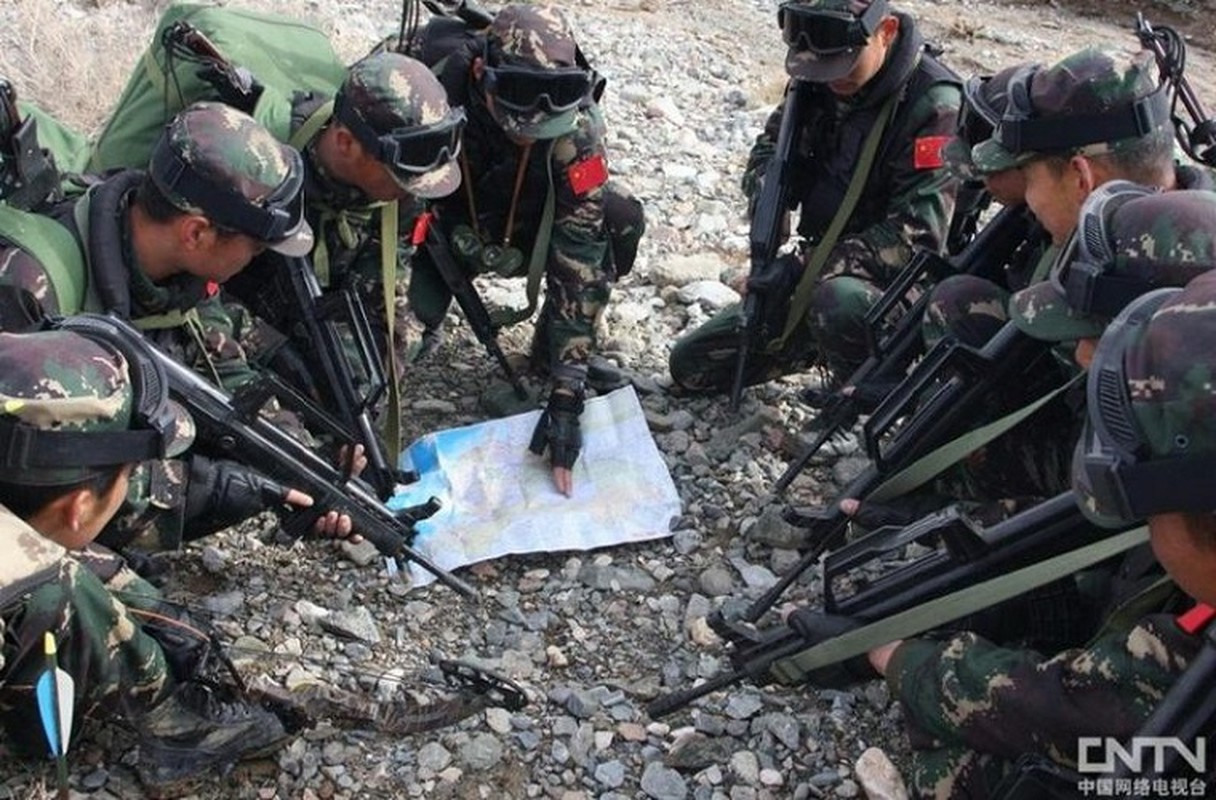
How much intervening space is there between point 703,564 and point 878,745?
3.26ft

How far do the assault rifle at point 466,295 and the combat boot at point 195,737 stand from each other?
6.71ft

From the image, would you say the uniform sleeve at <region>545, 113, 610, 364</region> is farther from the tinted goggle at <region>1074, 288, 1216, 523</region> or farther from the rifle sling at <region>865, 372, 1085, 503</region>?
the tinted goggle at <region>1074, 288, 1216, 523</region>

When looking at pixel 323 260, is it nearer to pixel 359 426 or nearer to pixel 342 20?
pixel 359 426

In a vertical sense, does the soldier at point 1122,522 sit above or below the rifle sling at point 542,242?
above

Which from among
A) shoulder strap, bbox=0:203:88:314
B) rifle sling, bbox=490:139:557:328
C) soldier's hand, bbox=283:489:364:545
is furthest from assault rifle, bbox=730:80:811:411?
shoulder strap, bbox=0:203:88:314

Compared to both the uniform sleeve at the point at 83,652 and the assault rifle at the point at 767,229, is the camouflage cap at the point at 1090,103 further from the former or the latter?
the uniform sleeve at the point at 83,652

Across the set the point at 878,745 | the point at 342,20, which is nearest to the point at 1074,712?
the point at 878,745

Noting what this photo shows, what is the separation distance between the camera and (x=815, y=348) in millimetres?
5195

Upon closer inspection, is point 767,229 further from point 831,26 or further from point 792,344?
point 831,26

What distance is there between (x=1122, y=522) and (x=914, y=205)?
2.57m

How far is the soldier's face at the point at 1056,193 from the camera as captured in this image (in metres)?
3.70

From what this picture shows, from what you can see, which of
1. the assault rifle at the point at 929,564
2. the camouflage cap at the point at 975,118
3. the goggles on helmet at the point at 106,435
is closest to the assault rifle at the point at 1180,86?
the camouflage cap at the point at 975,118

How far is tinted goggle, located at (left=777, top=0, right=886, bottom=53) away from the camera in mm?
4574

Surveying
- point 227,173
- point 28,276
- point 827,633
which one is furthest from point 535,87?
point 827,633
